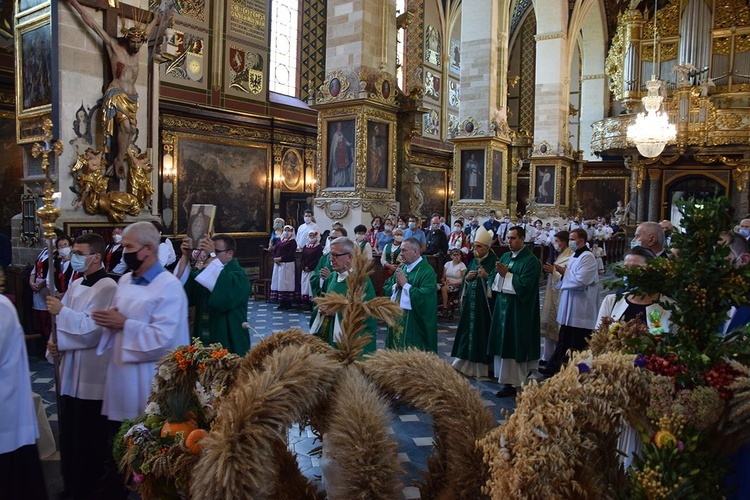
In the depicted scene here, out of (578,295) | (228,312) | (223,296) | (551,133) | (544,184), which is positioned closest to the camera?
(223,296)

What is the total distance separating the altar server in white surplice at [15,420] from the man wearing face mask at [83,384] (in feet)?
2.48

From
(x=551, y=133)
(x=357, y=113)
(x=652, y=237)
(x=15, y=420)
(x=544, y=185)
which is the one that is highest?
(x=551, y=133)

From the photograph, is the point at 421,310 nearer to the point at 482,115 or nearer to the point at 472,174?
the point at 472,174

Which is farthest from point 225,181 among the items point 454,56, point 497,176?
point 454,56

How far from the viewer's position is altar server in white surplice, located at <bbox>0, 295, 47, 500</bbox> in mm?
2697

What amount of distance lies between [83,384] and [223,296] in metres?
1.56

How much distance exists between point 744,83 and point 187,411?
2666cm

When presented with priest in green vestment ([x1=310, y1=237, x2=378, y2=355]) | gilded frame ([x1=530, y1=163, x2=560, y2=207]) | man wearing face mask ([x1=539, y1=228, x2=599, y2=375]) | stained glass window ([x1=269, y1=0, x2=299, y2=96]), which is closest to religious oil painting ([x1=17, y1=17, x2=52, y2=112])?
priest in green vestment ([x1=310, y1=237, x2=378, y2=355])

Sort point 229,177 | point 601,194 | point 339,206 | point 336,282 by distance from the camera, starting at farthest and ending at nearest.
→ point 601,194, point 229,177, point 339,206, point 336,282

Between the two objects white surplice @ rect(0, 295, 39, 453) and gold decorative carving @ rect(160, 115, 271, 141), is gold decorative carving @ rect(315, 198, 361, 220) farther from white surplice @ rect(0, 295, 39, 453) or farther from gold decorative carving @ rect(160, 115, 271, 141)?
white surplice @ rect(0, 295, 39, 453)

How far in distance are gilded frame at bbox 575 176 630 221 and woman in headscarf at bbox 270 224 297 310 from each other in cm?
1986

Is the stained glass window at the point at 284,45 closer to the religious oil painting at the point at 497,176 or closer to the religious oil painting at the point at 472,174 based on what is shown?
the religious oil painting at the point at 472,174

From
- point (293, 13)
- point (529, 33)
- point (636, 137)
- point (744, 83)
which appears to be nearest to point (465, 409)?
point (636, 137)

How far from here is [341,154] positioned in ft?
41.9
